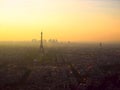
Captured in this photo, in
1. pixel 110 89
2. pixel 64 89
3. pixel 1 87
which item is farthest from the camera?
pixel 1 87

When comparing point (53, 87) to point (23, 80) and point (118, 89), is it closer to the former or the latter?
point (23, 80)

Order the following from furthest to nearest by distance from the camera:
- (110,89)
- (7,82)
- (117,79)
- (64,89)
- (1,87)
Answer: (7,82)
(1,87)
(64,89)
(117,79)
(110,89)

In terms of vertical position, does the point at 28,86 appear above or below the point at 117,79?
below

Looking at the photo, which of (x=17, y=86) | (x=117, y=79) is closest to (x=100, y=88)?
(x=117, y=79)

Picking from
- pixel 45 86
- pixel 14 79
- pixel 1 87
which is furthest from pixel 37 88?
pixel 14 79

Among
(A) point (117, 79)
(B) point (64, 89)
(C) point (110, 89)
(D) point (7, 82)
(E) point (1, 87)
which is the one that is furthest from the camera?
(D) point (7, 82)

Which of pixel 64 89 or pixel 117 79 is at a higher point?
pixel 117 79

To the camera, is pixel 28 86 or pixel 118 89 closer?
pixel 118 89

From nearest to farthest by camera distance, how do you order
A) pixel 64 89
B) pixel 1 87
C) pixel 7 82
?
pixel 64 89
pixel 1 87
pixel 7 82

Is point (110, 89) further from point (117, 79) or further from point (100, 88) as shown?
point (117, 79)
